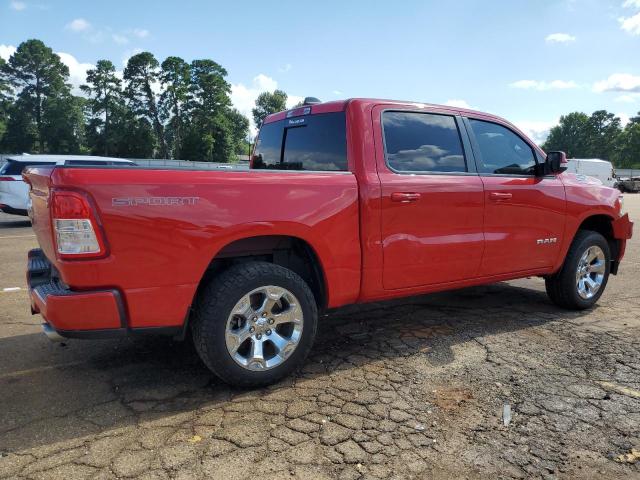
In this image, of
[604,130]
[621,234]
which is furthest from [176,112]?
[604,130]

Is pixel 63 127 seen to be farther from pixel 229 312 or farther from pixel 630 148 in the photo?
pixel 630 148

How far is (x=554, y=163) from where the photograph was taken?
4523 millimetres

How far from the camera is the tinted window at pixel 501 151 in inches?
169

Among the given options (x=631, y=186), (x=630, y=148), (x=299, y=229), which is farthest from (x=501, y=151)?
(x=630, y=148)

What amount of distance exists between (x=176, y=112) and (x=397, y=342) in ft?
229

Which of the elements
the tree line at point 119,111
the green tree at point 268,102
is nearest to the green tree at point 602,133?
the green tree at point 268,102

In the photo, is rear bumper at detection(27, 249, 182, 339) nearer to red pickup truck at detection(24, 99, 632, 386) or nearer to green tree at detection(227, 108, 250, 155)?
red pickup truck at detection(24, 99, 632, 386)

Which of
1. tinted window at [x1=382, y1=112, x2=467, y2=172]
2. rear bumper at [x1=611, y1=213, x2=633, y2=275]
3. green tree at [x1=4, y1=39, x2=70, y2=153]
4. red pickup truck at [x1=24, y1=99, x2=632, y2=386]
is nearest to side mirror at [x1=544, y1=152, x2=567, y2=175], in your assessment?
red pickup truck at [x1=24, y1=99, x2=632, y2=386]

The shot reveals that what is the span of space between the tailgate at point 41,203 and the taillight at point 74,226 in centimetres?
13

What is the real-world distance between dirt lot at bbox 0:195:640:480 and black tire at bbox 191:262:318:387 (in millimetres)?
139

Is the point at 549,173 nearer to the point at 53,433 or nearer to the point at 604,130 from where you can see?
the point at 53,433

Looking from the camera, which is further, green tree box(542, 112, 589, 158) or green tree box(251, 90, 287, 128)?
green tree box(542, 112, 589, 158)

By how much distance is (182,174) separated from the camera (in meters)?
2.77

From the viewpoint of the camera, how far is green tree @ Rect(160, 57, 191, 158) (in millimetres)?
66500
